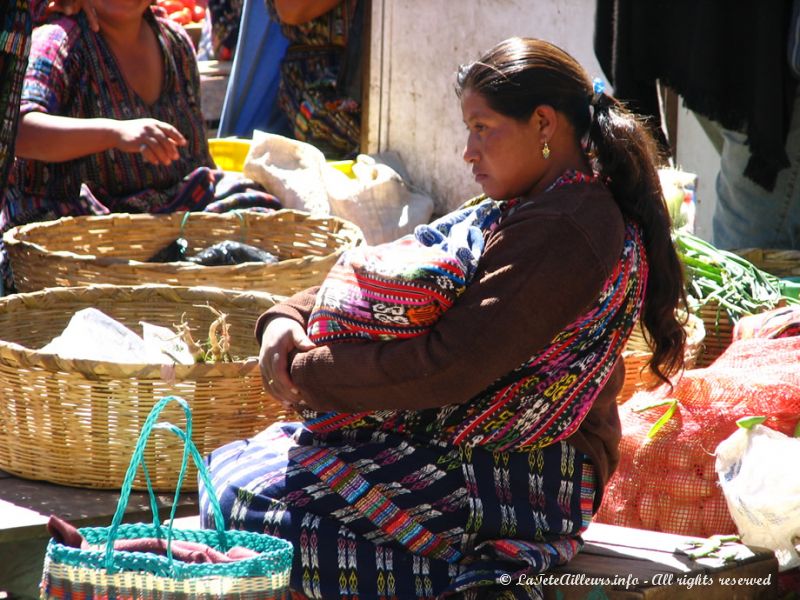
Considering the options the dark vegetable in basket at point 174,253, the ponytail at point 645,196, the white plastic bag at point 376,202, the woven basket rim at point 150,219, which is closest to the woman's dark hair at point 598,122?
the ponytail at point 645,196

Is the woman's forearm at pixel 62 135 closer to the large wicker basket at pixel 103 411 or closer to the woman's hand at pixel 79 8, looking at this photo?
the woman's hand at pixel 79 8

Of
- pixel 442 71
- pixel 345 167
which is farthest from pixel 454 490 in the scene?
pixel 442 71

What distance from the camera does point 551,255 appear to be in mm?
1946

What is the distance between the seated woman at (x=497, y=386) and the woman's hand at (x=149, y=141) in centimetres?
169

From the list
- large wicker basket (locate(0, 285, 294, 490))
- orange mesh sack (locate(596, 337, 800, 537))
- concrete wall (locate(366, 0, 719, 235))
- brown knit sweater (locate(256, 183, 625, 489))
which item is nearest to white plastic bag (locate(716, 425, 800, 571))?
orange mesh sack (locate(596, 337, 800, 537))

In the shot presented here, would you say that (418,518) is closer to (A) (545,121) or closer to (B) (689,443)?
(A) (545,121)

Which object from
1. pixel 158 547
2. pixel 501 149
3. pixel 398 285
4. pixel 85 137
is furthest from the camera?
pixel 85 137

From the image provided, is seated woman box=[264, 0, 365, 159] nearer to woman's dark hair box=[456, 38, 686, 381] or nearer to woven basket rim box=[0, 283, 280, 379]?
woven basket rim box=[0, 283, 280, 379]

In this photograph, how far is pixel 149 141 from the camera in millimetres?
3688

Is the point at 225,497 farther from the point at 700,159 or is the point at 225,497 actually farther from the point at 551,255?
the point at 700,159

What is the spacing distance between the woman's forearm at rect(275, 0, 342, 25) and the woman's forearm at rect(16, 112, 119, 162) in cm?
260

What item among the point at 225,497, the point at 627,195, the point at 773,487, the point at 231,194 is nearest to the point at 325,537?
the point at 225,497

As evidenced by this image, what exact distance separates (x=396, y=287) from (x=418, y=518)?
424mm

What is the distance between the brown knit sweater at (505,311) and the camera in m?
1.95
